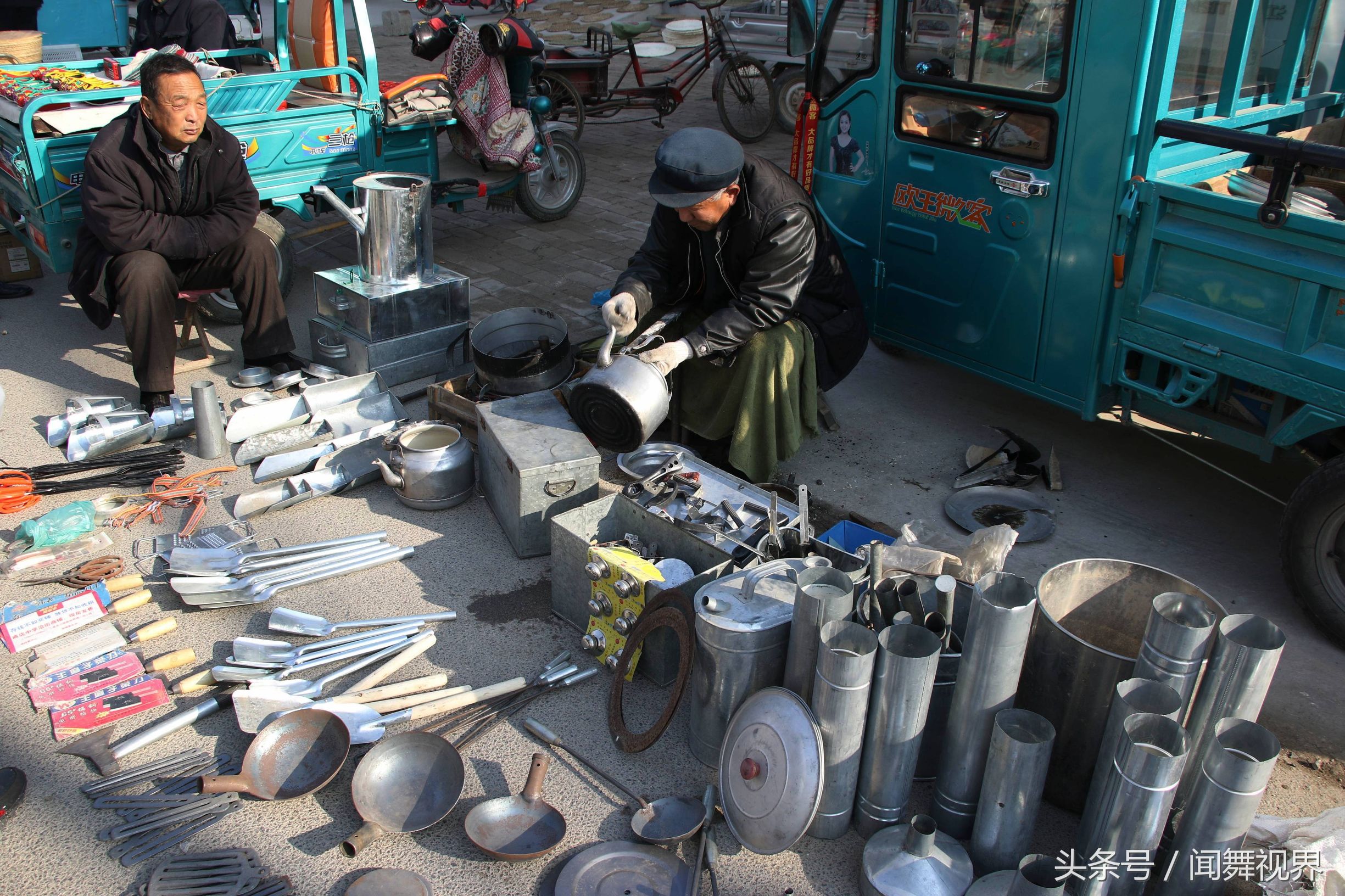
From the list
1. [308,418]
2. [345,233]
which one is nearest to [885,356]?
[308,418]

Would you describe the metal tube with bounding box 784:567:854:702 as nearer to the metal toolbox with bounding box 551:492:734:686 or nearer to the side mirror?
the metal toolbox with bounding box 551:492:734:686

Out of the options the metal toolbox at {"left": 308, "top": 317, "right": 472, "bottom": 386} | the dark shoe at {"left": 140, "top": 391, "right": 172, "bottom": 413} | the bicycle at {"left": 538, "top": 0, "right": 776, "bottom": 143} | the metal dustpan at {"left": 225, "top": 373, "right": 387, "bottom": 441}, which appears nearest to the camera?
the metal dustpan at {"left": 225, "top": 373, "right": 387, "bottom": 441}

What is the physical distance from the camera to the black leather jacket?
12.9 ft

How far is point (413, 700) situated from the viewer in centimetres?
296

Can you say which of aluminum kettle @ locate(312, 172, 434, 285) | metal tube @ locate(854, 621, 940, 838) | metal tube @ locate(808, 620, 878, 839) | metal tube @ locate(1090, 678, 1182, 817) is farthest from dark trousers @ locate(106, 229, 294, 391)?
metal tube @ locate(1090, 678, 1182, 817)

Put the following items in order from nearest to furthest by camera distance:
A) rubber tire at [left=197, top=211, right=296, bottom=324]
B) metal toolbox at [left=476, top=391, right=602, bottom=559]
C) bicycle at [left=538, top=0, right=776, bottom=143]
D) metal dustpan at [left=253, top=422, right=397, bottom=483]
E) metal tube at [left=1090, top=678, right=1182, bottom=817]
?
metal tube at [left=1090, top=678, right=1182, bottom=817] < metal toolbox at [left=476, top=391, right=602, bottom=559] < metal dustpan at [left=253, top=422, right=397, bottom=483] < rubber tire at [left=197, top=211, right=296, bottom=324] < bicycle at [left=538, top=0, right=776, bottom=143]

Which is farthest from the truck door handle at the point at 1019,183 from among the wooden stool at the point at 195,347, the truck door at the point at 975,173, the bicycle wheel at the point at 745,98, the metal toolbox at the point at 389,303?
the bicycle wheel at the point at 745,98

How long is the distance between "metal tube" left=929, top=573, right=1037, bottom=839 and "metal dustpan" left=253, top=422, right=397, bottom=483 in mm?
2723

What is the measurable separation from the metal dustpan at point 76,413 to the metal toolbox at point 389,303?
1.05m

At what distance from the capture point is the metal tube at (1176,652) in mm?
2326

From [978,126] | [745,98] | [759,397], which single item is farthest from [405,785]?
[745,98]

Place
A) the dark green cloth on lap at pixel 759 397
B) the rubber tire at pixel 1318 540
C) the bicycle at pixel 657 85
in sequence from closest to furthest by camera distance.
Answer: the rubber tire at pixel 1318 540 → the dark green cloth on lap at pixel 759 397 → the bicycle at pixel 657 85

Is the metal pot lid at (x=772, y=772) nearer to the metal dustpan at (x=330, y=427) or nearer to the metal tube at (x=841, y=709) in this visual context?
the metal tube at (x=841, y=709)

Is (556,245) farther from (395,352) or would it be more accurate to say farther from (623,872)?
(623,872)
